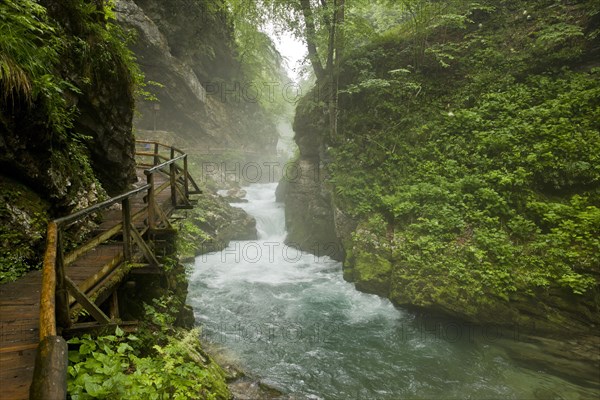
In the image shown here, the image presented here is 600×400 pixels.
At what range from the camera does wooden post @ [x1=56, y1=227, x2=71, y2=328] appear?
3.05m

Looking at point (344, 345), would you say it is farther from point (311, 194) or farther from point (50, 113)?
point (311, 194)

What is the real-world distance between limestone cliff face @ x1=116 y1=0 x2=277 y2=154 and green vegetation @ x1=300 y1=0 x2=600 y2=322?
11.9m

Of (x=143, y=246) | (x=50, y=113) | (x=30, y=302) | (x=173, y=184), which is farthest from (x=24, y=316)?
(x=173, y=184)

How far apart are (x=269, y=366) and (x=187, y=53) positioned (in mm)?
23409

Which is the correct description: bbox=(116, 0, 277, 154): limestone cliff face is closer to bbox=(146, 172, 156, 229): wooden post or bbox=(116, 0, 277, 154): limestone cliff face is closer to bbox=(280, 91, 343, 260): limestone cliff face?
bbox=(280, 91, 343, 260): limestone cliff face

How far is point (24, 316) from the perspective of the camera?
326 cm

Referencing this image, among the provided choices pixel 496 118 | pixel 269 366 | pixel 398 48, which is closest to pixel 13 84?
pixel 269 366

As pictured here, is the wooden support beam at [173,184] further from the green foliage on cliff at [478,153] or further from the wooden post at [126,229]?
the green foliage on cliff at [478,153]

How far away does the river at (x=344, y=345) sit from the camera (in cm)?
721

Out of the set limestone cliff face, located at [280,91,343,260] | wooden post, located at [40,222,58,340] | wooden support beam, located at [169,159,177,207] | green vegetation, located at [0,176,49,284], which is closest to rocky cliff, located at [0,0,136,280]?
green vegetation, located at [0,176,49,284]

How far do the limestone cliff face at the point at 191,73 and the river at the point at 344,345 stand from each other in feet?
49.5

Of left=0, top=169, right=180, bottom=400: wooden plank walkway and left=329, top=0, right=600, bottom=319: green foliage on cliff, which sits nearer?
left=0, top=169, right=180, bottom=400: wooden plank walkway

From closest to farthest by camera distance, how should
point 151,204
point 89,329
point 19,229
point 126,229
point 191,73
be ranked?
1. point 89,329
2. point 19,229
3. point 126,229
4. point 151,204
5. point 191,73

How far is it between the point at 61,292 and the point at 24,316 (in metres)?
0.64
